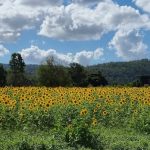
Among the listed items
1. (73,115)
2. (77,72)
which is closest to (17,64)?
(77,72)

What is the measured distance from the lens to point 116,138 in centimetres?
1353

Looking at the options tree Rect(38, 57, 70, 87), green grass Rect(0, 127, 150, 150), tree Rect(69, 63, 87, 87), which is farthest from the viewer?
tree Rect(69, 63, 87, 87)

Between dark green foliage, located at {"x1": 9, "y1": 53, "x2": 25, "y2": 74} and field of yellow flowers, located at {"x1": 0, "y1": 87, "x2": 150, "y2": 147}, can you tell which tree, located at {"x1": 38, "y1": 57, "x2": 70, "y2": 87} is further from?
field of yellow flowers, located at {"x1": 0, "y1": 87, "x2": 150, "y2": 147}

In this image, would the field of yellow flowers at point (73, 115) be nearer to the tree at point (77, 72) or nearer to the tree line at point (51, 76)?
the tree line at point (51, 76)

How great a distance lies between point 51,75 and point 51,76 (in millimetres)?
485

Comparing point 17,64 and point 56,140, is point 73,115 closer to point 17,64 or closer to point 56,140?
point 56,140

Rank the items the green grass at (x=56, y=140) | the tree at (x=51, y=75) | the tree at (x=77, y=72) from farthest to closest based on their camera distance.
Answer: the tree at (x=77, y=72), the tree at (x=51, y=75), the green grass at (x=56, y=140)

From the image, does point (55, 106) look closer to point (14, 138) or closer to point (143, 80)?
point (14, 138)

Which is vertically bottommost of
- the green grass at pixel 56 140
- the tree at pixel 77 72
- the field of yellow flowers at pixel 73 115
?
the green grass at pixel 56 140

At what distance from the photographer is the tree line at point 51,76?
59.0m

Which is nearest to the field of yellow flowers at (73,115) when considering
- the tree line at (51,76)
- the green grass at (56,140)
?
the green grass at (56,140)

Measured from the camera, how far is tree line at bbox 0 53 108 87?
194ft

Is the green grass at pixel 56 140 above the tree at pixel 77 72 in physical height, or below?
below

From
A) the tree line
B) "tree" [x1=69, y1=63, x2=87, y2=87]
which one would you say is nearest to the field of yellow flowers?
the tree line
